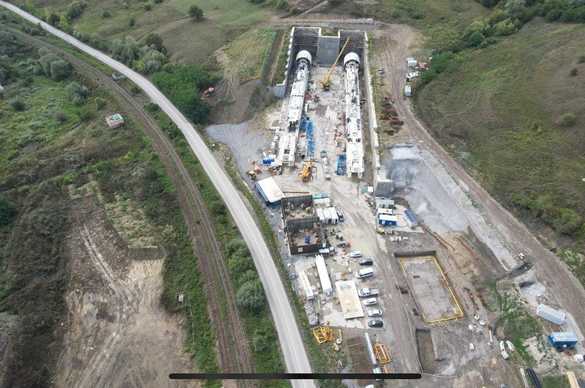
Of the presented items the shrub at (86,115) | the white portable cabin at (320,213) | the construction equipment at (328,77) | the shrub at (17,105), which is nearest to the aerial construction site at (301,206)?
the shrub at (86,115)

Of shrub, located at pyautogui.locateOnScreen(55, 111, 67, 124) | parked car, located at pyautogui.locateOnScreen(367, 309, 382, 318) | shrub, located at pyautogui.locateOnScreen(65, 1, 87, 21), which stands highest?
shrub, located at pyautogui.locateOnScreen(65, 1, 87, 21)

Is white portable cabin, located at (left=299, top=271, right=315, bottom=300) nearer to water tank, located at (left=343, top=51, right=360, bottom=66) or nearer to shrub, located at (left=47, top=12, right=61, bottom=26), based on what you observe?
water tank, located at (left=343, top=51, right=360, bottom=66)

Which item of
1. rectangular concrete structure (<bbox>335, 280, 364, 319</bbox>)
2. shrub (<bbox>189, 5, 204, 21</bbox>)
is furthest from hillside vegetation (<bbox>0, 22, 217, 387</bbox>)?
shrub (<bbox>189, 5, 204, 21</bbox>)

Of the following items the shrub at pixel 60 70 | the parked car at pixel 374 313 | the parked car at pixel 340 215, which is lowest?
the parked car at pixel 374 313

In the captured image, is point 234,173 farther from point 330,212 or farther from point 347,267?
point 347,267

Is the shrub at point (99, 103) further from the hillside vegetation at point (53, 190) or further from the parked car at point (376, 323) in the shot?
the parked car at point (376, 323)
